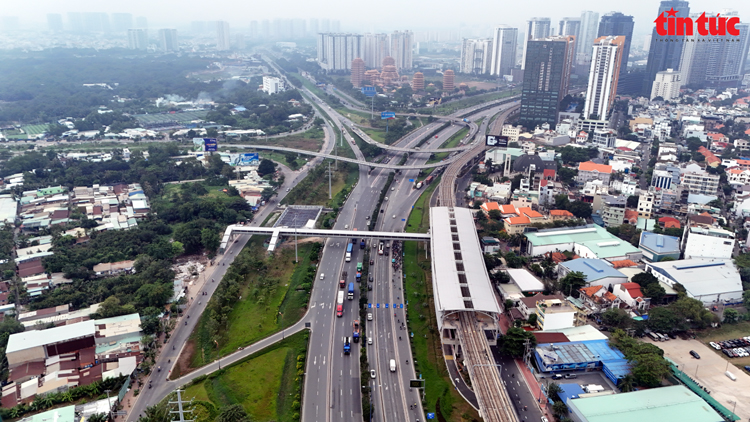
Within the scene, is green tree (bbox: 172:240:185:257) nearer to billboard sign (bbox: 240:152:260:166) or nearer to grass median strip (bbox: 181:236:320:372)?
grass median strip (bbox: 181:236:320:372)

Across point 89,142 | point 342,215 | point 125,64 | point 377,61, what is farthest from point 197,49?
point 342,215

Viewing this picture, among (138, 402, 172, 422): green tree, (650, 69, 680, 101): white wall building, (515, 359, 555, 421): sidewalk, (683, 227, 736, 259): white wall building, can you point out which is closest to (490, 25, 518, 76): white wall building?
(650, 69, 680, 101): white wall building

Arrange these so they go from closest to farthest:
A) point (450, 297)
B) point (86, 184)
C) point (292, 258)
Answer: point (450, 297) → point (292, 258) → point (86, 184)

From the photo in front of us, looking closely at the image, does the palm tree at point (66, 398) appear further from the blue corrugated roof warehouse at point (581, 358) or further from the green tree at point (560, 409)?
the blue corrugated roof warehouse at point (581, 358)

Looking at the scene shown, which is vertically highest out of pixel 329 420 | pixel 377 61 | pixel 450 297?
pixel 377 61

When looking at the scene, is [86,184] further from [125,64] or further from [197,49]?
[197,49]

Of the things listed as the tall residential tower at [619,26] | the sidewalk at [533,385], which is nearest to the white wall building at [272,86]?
the tall residential tower at [619,26]

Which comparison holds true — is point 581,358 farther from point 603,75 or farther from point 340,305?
point 603,75
